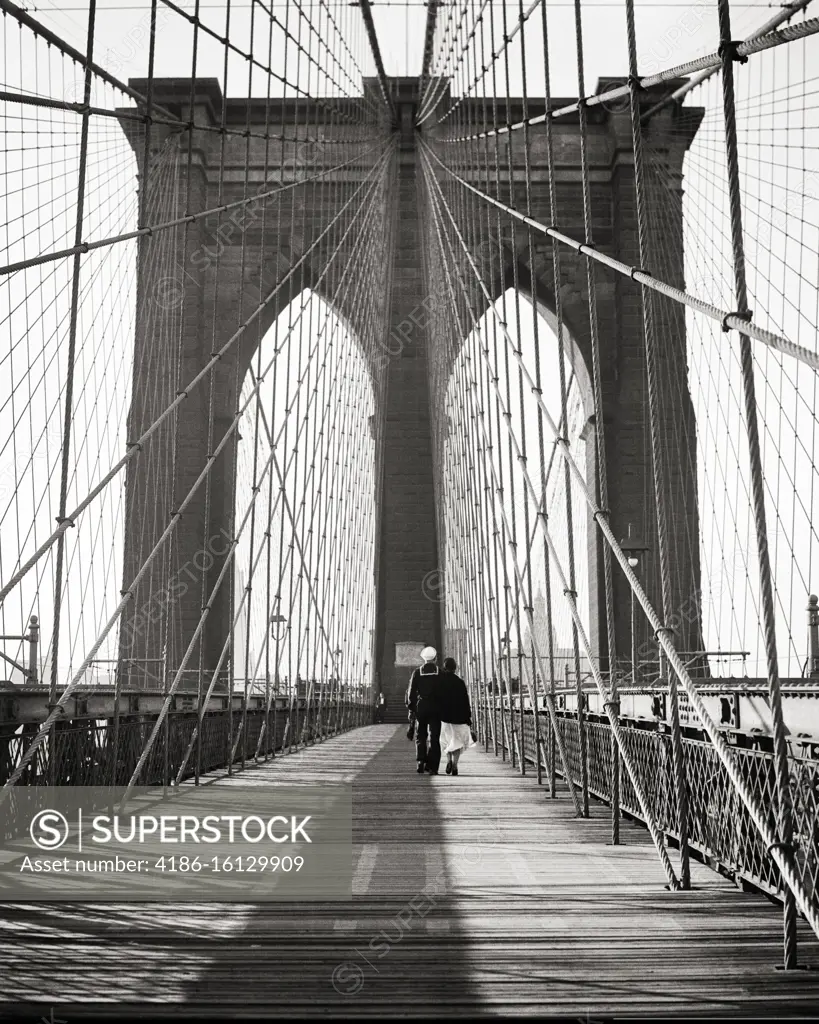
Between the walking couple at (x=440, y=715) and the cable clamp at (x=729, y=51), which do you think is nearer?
the cable clamp at (x=729, y=51)

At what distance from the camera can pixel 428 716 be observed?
282 inches

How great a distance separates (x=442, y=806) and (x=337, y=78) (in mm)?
15661

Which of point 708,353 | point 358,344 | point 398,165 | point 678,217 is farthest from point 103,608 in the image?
point 398,165

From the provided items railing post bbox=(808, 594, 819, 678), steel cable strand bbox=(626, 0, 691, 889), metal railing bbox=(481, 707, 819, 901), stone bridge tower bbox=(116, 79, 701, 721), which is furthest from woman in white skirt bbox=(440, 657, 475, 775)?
stone bridge tower bbox=(116, 79, 701, 721)

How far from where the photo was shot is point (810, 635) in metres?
10.1

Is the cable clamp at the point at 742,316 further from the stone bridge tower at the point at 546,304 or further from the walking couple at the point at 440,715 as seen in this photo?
the stone bridge tower at the point at 546,304

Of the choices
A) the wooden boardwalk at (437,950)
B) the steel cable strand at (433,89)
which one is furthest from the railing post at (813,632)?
the steel cable strand at (433,89)

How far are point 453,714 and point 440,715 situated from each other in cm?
8

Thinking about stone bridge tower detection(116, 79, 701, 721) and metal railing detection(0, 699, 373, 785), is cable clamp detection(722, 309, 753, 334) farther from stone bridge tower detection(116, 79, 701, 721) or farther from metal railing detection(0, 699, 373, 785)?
stone bridge tower detection(116, 79, 701, 721)

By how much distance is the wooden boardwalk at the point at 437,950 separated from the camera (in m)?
2.01

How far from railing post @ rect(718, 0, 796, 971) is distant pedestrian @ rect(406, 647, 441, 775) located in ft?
15.5

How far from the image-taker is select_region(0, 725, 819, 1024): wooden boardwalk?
2006 mm

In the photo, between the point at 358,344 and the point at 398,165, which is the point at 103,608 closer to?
the point at 358,344

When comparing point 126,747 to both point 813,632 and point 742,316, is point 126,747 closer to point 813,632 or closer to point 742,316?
point 742,316
